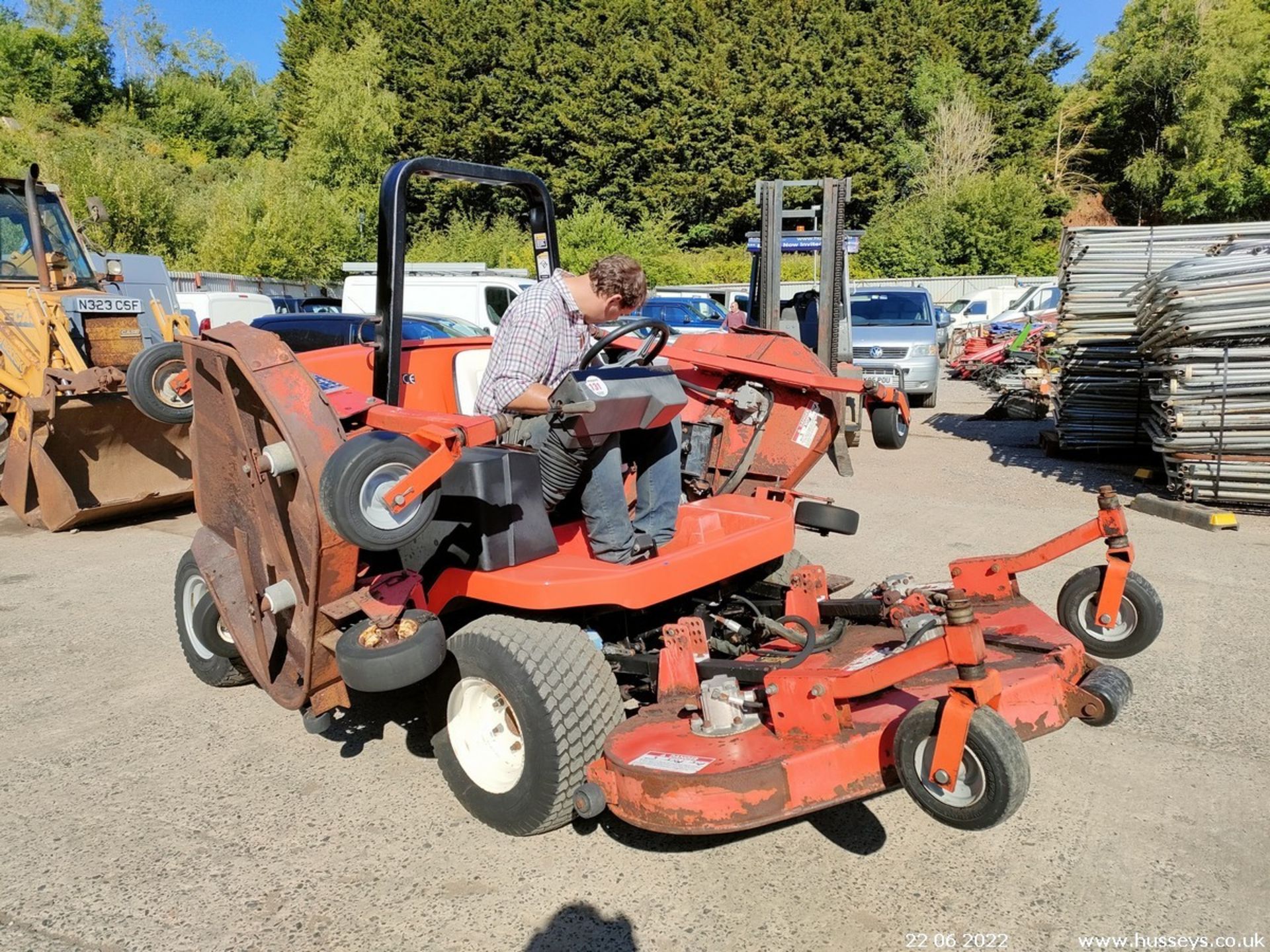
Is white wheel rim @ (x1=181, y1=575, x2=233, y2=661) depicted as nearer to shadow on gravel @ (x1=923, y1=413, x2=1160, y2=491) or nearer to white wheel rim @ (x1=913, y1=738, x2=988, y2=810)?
white wheel rim @ (x1=913, y1=738, x2=988, y2=810)

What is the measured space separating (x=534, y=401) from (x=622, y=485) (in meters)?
0.44

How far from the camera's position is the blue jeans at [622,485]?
3369 millimetres

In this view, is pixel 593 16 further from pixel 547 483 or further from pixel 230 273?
pixel 547 483

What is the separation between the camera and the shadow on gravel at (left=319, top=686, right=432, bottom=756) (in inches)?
156

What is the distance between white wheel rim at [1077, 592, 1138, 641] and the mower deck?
68 cm

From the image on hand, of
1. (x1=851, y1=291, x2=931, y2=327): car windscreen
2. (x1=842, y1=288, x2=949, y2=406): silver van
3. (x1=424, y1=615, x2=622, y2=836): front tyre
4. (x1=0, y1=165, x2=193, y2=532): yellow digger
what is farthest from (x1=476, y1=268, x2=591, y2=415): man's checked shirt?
(x1=851, y1=291, x2=931, y2=327): car windscreen

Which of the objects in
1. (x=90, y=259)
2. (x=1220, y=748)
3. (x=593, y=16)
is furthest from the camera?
(x=593, y=16)

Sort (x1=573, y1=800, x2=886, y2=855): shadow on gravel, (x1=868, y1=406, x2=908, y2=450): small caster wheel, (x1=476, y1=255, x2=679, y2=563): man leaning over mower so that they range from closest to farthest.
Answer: (x1=573, y1=800, x2=886, y2=855): shadow on gravel
(x1=476, y1=255, x2=679, y2=563): man leaning over mower
(x1=868, y1=406, x2=908, y2=450): small caster wheel

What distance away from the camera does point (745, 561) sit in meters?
3.59

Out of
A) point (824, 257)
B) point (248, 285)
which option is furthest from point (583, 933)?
point (248, 285)

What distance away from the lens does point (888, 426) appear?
193 inches

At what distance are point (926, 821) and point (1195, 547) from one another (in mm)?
4543

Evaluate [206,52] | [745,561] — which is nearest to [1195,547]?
[745,561]

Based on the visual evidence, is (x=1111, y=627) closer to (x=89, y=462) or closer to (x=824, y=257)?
(x=824, y=257)
